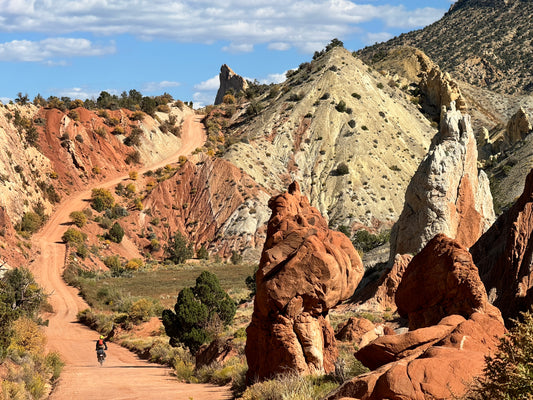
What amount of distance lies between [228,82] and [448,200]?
125816mm

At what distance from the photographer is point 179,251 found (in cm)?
6744

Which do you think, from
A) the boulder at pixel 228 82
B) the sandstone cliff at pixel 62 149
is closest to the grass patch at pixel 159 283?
the sandstone cliff at pixel 62 149

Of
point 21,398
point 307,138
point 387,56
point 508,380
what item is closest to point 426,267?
point 508,380

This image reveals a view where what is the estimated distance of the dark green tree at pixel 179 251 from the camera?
67.1 meters

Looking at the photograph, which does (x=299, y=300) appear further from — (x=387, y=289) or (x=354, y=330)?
(x=387, y=289)

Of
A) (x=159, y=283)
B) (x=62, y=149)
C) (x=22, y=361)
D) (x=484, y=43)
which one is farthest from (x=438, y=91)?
(x=22, y=361)

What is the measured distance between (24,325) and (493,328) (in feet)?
77.9

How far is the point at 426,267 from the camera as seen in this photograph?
52.7ft

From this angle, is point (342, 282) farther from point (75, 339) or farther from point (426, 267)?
point (75, 339)

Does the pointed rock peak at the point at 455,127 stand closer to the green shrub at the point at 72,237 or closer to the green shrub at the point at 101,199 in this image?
the green shrub at the point at 72,237

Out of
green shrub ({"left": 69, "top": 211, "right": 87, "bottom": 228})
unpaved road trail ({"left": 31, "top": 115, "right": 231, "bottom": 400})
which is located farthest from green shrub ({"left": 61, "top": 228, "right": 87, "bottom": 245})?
green shrub ({"left": 69, "top": 211, "right": 87, "bottom": 228})

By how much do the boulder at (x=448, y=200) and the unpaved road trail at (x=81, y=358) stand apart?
47.7 feet

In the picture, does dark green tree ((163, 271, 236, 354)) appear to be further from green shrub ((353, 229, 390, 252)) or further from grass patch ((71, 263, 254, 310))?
green shrub ((353, 229, 390, 252))

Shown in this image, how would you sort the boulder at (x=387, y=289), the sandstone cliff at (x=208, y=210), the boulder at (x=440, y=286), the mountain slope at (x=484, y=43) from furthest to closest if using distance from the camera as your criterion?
1. the mountain slope at (x=484, y=43)
2. the sandstone cliff at (x=208, y=210)
3. the boulder at (x=387, y=289)
4. the boulder at (x=440, y=286)
